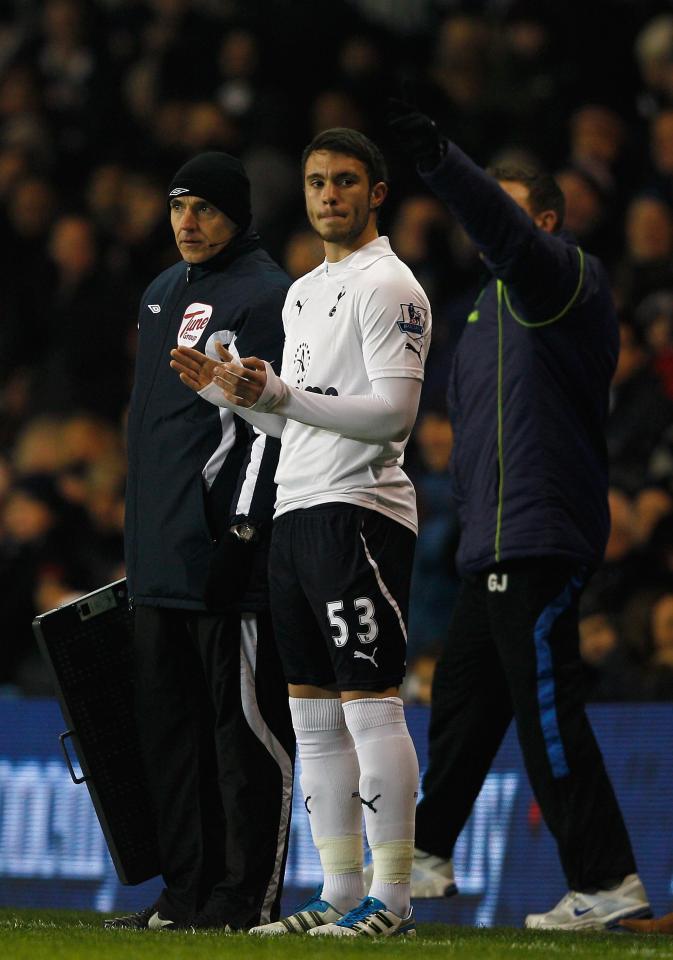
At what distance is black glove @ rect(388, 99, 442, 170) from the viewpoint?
4.29 m

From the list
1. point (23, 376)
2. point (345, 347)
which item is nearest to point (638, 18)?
point (23, 376)

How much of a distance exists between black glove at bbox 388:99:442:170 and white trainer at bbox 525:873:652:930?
2.00m

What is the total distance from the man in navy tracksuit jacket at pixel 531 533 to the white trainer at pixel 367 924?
2.48ft

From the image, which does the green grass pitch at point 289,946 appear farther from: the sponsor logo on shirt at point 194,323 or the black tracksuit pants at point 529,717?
the sponsor logo on shirt at point 194,323

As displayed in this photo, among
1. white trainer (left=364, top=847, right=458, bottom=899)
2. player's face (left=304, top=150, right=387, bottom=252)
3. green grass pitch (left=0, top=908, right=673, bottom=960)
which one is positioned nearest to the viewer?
green grass pitch (left=0, top=908, right=673, bottom=960)

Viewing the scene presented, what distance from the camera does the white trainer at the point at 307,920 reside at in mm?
4355

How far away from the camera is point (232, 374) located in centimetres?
426

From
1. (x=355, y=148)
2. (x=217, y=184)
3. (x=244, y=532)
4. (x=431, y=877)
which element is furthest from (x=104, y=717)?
(x=355, y=148)

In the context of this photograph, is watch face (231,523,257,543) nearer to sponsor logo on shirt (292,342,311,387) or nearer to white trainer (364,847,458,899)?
sponsor logo on shirt (292,342,311,387)

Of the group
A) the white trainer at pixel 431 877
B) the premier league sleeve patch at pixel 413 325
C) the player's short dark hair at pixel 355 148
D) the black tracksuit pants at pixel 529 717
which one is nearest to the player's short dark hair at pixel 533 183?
the player's short dark hair at pixel 355 148

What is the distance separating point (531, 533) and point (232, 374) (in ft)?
3.67

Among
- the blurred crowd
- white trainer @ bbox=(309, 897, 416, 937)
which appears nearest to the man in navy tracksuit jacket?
white trainer @ bbox=(309, 897, 416, 937)

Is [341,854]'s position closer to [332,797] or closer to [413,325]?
[332,797]

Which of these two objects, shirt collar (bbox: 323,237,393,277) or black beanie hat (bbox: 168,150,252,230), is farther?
black beanie hat (bbox: 168,150,252,230)
